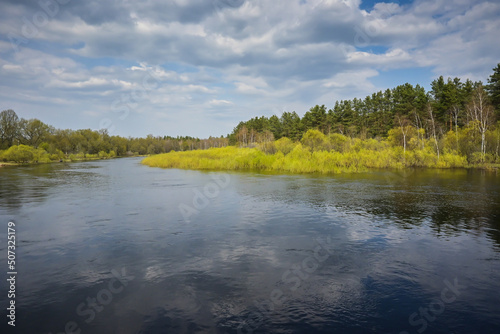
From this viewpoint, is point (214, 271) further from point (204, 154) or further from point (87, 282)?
point (204, 154)

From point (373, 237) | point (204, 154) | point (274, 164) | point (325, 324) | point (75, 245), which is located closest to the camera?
point (325, 324)

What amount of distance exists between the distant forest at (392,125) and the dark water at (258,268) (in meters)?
37.0

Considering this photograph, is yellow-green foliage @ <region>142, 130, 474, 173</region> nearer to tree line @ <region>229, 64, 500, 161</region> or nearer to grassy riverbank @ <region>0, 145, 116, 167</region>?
tree line @ <region>229, 64, 500, 161</region>

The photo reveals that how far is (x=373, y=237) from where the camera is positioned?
1516 cm

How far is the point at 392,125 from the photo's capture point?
78.4m

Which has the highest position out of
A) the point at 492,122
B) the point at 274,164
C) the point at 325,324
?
the point at 492,122

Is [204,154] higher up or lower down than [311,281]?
higher up

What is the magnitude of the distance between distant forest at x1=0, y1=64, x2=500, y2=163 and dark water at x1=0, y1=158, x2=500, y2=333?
37.0m

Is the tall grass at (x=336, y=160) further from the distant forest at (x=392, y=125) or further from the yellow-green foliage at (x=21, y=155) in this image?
the yellow-green foliage at (x=21, y=155)

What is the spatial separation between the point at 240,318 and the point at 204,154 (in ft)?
209

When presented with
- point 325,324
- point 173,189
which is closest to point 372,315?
point 325,324

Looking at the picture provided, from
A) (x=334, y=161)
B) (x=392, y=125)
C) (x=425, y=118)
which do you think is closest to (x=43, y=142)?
(x=334, y=161)

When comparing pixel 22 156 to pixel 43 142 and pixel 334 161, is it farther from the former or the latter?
pixel 334 161

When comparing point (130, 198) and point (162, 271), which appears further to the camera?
point (130, 198)
